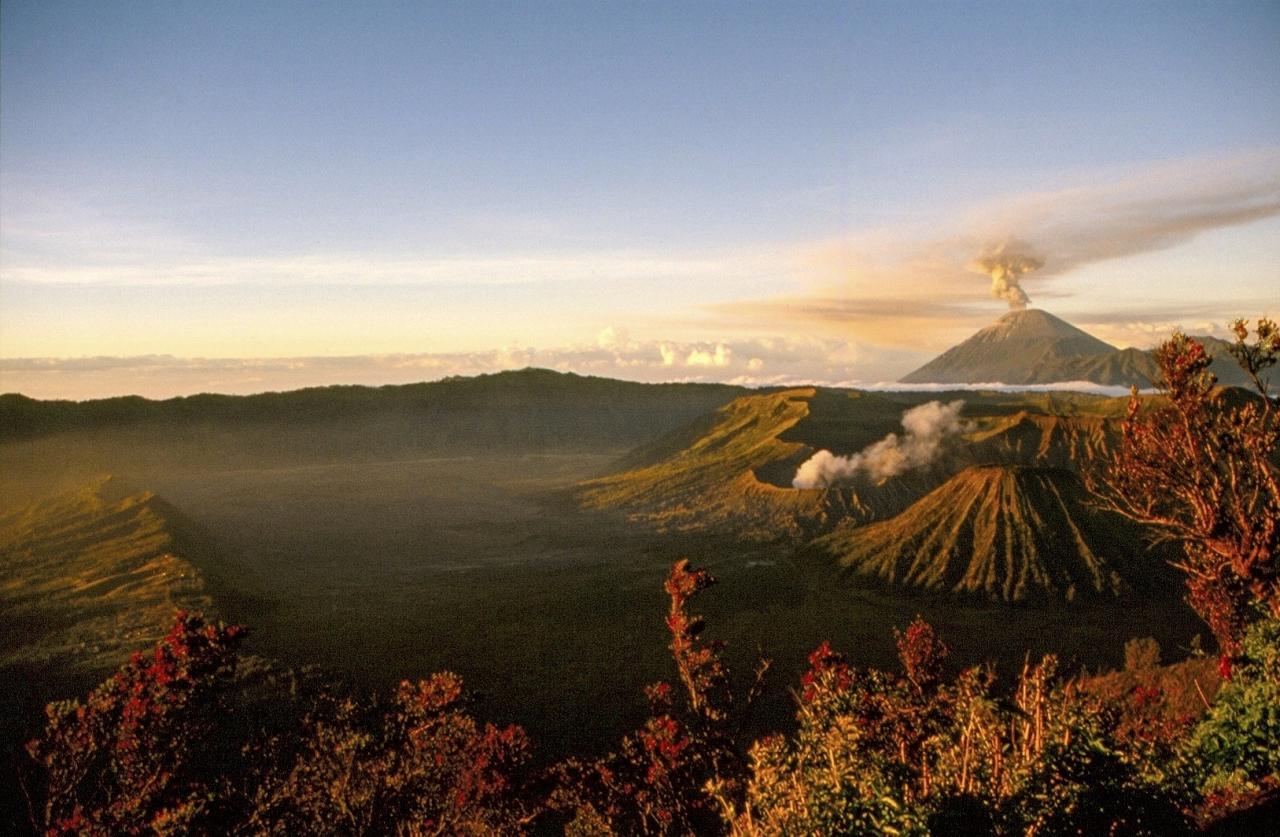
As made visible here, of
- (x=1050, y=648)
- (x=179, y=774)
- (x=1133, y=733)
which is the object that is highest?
(x=179, y=774)

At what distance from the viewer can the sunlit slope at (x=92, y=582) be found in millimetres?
41844

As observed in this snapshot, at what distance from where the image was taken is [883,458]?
98.2m

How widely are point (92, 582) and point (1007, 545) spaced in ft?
225

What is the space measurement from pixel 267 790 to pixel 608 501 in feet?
278

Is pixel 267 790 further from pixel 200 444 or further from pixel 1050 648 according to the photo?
pixel 200 444

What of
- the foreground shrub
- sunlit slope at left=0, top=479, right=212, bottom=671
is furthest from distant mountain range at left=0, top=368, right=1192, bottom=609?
the foreground shrub

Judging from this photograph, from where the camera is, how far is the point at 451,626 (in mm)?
49781

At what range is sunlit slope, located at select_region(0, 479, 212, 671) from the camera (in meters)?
41.8

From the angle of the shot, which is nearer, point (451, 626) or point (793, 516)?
point (451, 626)

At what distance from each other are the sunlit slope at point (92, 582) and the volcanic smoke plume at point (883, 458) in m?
66.1

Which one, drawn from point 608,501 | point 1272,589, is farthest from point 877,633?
point 608,501

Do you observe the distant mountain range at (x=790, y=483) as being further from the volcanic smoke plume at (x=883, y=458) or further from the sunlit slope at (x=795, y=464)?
the volcanic smoke plume at (x=883, y=458)

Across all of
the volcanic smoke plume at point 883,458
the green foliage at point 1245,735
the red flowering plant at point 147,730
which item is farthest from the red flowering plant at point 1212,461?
the volcanic smoke plume at point 883,458

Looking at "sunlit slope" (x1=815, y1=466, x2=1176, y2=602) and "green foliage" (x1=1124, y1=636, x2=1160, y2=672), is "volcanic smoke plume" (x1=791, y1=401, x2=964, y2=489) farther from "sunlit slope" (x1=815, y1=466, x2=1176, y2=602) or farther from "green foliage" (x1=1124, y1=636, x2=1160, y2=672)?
"green foliage" (x1=1124, y1=636, x2=1160, y2=672)
